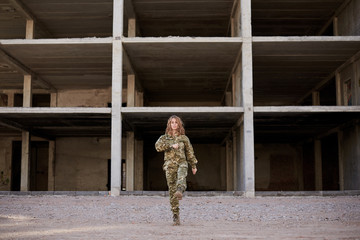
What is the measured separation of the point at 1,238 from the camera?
17.6 feet

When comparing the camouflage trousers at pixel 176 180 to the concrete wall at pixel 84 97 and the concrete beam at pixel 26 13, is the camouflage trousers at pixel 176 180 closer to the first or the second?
the concrete beam at pixel 26 13

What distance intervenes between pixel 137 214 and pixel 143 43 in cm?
793

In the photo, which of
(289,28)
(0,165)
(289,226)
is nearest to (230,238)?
(289,226)

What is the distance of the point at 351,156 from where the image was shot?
16.6m

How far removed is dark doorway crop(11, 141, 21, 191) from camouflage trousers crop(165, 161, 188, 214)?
18692 millimetres

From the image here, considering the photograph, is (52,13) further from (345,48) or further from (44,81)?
(345,48)

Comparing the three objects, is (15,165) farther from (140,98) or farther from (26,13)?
(26,13)

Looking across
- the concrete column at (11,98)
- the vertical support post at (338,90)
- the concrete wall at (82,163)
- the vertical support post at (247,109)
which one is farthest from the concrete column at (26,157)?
the vertical support post at (338,90)

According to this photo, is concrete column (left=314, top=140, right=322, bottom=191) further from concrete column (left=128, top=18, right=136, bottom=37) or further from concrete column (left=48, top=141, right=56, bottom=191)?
concrete column (left=48, top=141, right=56, bottom=191)

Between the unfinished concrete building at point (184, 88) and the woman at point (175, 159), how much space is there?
25.4 feet

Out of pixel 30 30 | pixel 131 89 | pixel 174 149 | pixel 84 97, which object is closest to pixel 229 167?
pixel 131 89

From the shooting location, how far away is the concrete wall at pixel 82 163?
74.3 feet

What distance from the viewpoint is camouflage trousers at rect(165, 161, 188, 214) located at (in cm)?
625

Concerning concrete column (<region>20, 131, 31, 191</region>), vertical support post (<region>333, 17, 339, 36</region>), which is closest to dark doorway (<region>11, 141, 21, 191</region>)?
concrete column (<region>20, 131, 31, 191</region>)
